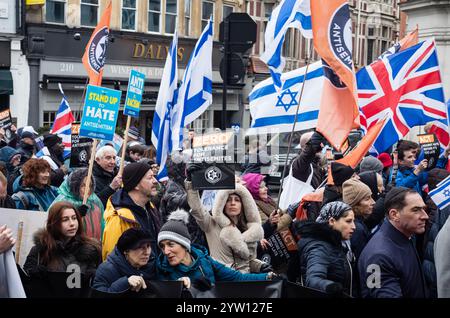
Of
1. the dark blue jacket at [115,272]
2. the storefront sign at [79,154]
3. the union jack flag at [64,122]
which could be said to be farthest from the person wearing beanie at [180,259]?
A: the union jack flag at [64,122]

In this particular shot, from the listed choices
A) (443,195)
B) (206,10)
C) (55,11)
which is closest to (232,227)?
(443,195)

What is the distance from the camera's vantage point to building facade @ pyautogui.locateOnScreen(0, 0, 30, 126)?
2420cm

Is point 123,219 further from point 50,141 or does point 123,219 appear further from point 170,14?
point 170,14

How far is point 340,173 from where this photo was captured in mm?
6516

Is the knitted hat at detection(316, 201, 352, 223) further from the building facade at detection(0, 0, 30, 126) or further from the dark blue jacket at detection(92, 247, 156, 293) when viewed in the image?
the building facade at detection(0, 0, 30, 126)

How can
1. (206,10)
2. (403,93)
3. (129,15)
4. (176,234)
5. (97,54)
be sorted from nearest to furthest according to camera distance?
(176,234) → (403,93) → (97,54) → (129,15) → (206,10)

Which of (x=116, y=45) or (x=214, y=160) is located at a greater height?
(x=116, y=45)

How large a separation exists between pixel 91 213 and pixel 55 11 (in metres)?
21.0

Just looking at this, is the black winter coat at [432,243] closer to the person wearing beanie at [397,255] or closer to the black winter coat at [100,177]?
the person wearing beanie at [397,255]

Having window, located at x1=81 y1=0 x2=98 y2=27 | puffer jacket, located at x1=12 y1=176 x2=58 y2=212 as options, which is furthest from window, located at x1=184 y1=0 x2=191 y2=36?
puffer jacket, located at x1=12 y1=176 x2=58 y2=212

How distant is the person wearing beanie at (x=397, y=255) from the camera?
4492 millimetres
